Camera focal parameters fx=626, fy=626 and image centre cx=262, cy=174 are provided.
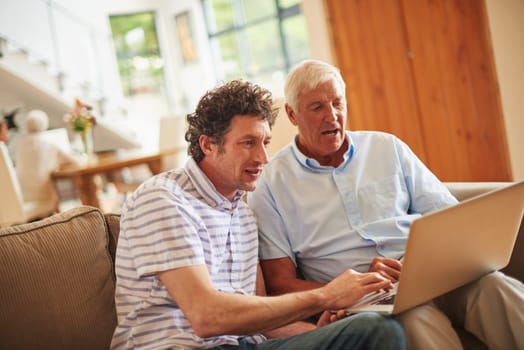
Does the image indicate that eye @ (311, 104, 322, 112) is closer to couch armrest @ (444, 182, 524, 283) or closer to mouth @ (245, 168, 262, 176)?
mouth @ (245, 168, 262, 176)

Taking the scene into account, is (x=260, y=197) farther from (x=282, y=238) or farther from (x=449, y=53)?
(x=449, y=53)

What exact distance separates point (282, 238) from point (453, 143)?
2.39 metres

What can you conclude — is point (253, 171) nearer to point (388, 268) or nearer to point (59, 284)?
point (388, 268)

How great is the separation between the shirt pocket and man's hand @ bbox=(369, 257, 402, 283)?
0.23 m

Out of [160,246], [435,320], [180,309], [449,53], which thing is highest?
[449,53]

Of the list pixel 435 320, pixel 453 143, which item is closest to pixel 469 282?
pixel 435 320

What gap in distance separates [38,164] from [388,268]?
3971 mm

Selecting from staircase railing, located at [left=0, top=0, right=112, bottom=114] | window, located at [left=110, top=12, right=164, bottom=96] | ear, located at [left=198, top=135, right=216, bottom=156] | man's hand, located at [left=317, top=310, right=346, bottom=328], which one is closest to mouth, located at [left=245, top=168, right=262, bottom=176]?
ear, located at [left=198, top=135, right=216, bottom=156]

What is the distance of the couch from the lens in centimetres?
161

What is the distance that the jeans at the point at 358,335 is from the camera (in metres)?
1.35

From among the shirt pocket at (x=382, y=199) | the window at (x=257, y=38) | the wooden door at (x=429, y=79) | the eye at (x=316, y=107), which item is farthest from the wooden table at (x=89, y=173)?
the shirt pocket at (x=382, y=199)

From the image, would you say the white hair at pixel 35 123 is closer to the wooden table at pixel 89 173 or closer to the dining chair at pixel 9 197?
the wooden table at pixel 89 173

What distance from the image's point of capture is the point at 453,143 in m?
3.97

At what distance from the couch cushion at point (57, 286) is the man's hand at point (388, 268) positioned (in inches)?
29.0
